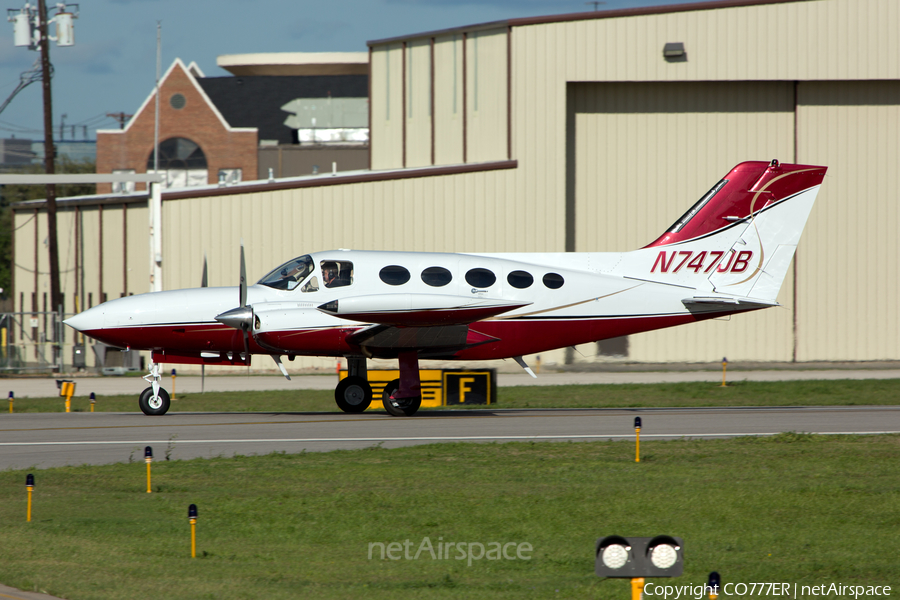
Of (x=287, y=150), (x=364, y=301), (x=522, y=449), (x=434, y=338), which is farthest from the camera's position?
(x=287, y=150)

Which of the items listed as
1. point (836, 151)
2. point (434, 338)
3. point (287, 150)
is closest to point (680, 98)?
point (836, 151)

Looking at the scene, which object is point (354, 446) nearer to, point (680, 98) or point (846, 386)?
point (846, 386)

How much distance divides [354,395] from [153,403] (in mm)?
4042

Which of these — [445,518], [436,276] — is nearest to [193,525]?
[445,518]

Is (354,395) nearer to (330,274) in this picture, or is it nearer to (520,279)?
(330,274)

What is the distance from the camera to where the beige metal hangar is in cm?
3425

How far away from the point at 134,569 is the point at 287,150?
60348 millimetres

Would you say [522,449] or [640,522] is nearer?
[640,522]

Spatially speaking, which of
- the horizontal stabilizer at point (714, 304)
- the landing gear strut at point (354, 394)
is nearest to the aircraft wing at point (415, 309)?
the landing gear strut at point (354, 394)

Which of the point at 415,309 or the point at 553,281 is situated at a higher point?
the point at 553,281

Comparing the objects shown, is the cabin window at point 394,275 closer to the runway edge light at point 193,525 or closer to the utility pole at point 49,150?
the runway edge light at point 193,525

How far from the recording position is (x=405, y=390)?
18859mm

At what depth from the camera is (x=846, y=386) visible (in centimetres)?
2770

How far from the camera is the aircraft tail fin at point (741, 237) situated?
19.8 m
